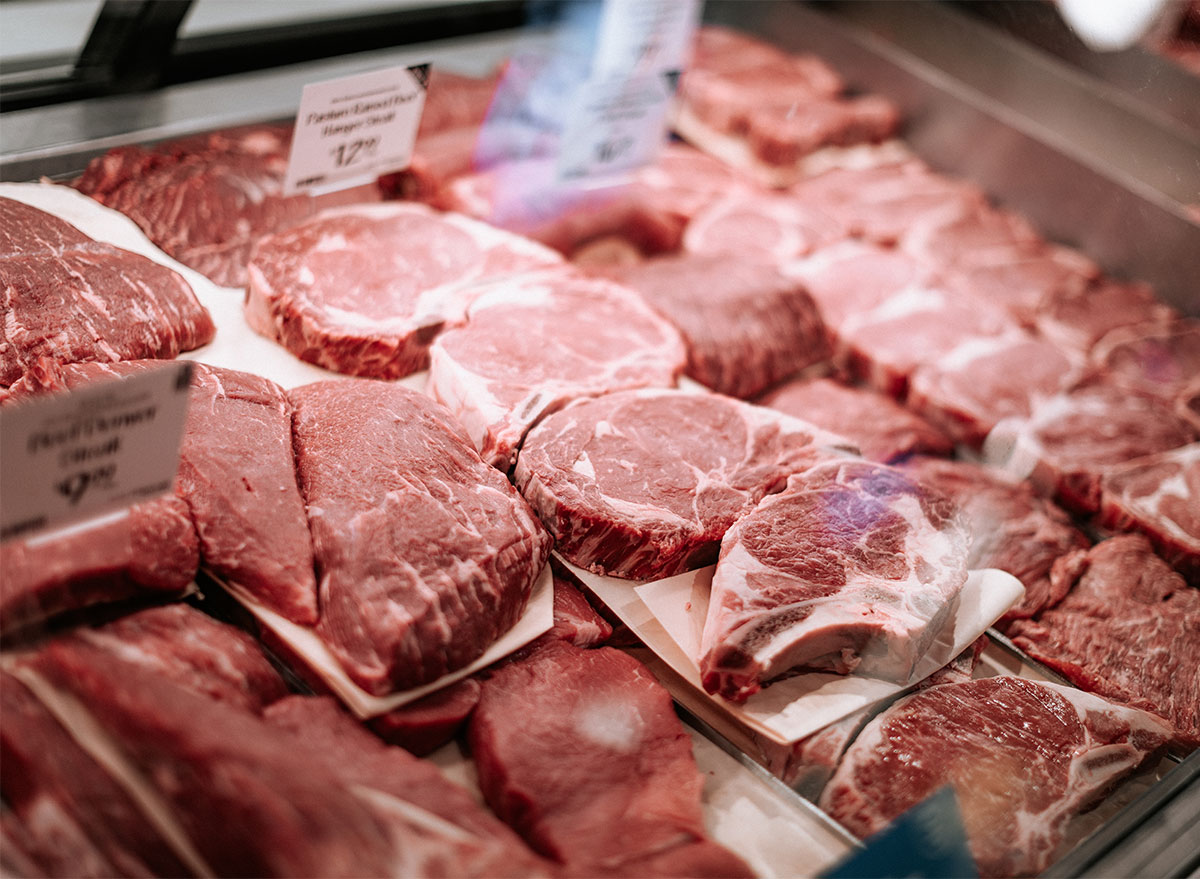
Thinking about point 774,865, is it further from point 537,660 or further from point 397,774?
point 397,774

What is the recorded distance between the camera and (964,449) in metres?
3.39

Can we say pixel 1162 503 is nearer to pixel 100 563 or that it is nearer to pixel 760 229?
pixel 760 229

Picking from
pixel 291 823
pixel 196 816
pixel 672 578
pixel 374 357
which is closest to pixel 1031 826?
pixel 672 578


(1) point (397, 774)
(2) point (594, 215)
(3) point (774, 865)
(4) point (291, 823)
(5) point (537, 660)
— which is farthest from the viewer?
(2) point (594, 215)

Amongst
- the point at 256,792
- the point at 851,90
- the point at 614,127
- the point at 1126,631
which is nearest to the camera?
the point at 256,792

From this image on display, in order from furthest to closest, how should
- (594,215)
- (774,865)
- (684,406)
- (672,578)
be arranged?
(594,215), (684,406), (672,578), (774,865)

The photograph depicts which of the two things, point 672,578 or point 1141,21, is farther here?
point 1141,21

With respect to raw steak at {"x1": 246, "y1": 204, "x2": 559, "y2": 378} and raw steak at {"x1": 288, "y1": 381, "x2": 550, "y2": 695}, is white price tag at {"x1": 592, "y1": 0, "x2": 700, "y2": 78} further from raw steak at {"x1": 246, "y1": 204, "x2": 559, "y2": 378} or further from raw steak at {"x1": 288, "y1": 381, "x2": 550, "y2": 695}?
raw steak at {"x1": 288, "y1": 381, "x2": 550, "y2": 695}

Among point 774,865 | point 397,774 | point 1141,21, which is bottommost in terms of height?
point 774,865

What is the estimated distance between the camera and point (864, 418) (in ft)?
10.7

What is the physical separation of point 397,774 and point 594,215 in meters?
2.57

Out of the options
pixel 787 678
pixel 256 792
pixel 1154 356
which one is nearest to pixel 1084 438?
pixel 1154 356

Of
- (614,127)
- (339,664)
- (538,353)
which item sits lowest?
(339,664)

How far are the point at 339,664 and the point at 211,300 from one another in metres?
1.43
